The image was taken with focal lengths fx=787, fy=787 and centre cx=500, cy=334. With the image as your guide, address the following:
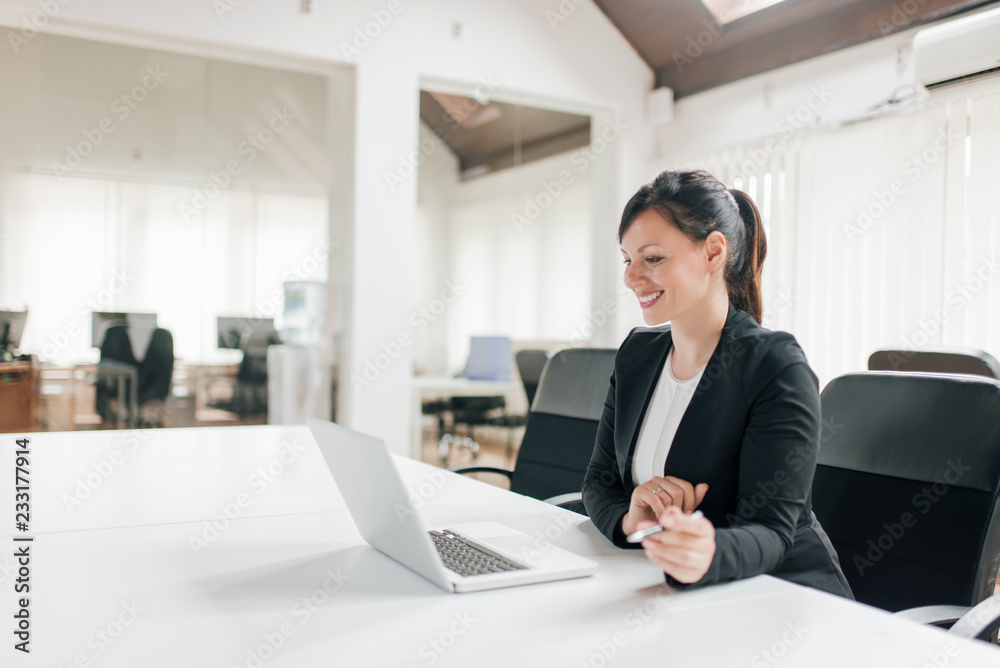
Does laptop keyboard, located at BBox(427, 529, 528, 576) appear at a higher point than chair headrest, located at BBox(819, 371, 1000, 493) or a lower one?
lower

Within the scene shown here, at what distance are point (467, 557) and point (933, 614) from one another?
2.50 feet

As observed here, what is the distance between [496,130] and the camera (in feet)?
17.2

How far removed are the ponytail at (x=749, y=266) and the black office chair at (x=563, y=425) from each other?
25.4 inches

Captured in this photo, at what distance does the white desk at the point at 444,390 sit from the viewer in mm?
4836

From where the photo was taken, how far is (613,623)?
0.97 meters

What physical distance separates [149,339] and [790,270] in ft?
11.8

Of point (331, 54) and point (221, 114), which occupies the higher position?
point (331, 54)

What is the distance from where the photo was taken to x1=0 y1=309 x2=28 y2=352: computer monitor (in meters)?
3.87

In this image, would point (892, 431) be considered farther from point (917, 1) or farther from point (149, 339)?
point (149, 339)

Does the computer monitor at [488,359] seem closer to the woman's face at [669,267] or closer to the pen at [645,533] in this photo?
the woman's face at [669,267]

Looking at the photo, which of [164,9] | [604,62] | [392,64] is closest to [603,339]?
[604,62]

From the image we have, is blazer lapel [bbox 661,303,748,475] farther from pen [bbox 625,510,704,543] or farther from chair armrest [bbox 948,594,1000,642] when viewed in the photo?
chair armrest [bbox 948,594,1000,642]

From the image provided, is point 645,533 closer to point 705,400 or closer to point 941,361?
point 705,400

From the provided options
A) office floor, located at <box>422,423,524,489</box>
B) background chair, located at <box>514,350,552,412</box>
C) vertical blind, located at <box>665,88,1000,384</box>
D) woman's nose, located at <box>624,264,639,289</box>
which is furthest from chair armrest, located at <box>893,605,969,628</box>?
office floor, located at <box>422,423,524,489</box>
